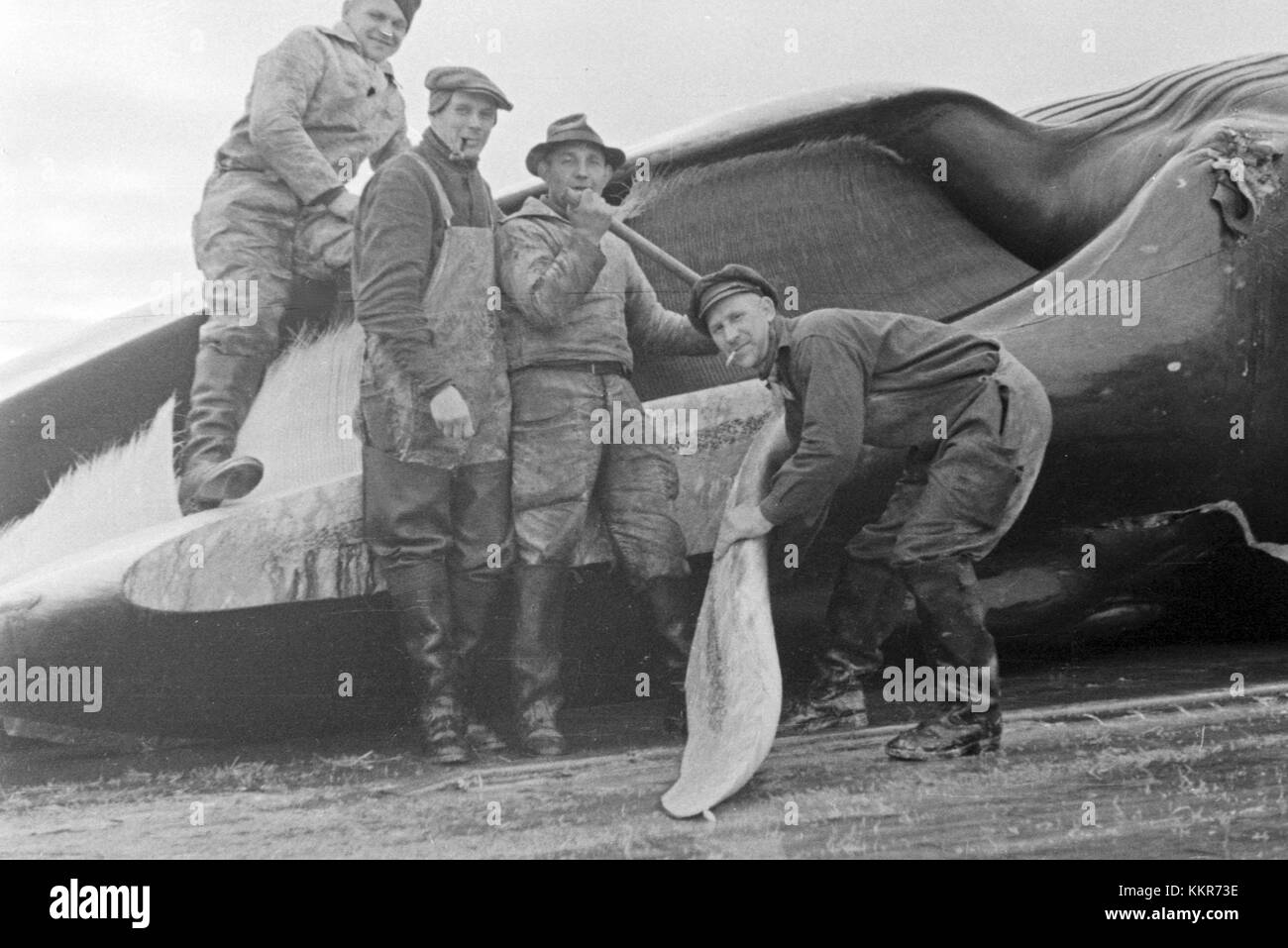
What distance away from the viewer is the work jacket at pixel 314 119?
5328 millimetres

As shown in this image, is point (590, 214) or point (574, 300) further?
point (590, 214)

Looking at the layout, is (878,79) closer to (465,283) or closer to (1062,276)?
(1062,276)

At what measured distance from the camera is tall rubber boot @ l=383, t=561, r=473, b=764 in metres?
5.07

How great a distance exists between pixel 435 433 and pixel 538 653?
895 mm

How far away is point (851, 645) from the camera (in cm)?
516

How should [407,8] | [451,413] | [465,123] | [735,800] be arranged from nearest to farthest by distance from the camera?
[735,800], [451,413], [465,123], [407,8]

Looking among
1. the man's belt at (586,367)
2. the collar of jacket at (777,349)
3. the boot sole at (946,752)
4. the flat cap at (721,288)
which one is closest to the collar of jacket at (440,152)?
the man's belt at (586,367)

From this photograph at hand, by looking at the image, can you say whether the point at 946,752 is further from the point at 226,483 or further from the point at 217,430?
the point at 217,430

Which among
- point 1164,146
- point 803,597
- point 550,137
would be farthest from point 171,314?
point 1164,146

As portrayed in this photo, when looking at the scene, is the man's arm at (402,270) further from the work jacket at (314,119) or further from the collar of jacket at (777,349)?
the collar of jacket at (777,349)

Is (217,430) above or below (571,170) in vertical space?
below

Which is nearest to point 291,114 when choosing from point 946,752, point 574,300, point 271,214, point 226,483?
point 271,214

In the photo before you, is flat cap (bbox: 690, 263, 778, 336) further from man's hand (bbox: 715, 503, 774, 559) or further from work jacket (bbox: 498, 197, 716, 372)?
man's hand (bbox: 715, 503, 774, 559)
